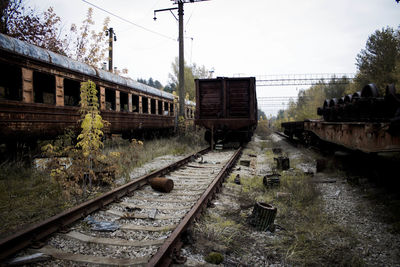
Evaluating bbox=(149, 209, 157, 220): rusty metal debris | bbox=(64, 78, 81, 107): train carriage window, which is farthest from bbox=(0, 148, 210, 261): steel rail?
bbox=(64, 78, 81, 107): train carriage window

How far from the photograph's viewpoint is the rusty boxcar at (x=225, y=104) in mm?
10352

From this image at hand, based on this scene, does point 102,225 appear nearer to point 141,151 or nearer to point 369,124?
point 369,124

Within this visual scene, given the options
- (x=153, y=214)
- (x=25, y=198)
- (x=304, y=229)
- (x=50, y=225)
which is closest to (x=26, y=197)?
(x=25, y=198)

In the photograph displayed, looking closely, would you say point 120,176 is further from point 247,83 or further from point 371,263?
point 247,83

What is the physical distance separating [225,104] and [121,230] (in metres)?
8.45

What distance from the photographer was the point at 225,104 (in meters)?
10.6

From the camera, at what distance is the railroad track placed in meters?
2.16

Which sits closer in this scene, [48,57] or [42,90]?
[48,57]

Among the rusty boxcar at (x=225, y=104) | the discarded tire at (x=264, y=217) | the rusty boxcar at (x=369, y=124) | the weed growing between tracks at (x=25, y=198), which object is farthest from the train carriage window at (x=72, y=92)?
the rusty boxcar at (x=369, y=124)

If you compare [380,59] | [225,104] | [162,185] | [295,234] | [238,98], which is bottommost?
[295,234]

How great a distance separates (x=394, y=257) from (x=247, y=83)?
896 centimetres

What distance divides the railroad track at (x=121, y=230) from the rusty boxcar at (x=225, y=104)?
6.36 metres

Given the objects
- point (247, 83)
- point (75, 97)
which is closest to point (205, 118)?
point (247, 83)

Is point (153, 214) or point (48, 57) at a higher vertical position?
point (48, 57)
